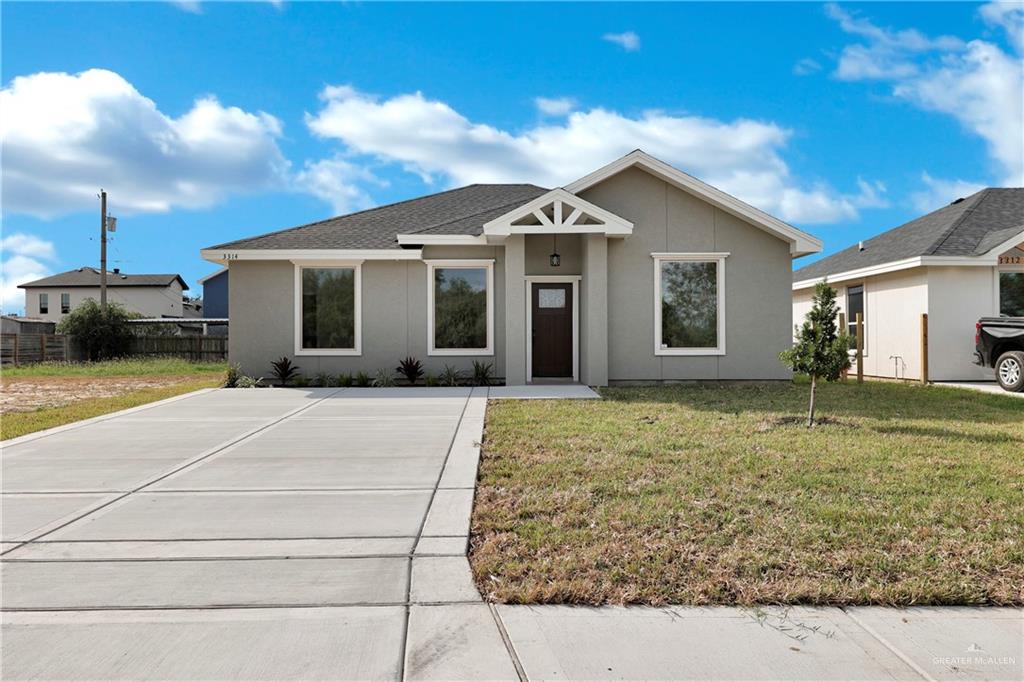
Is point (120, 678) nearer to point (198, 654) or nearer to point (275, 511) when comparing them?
point (198, 654)

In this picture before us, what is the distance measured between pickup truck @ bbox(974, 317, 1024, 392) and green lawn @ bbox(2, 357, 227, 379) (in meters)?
20.7

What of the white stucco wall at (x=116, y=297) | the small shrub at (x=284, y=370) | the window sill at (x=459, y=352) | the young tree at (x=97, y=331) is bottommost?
the small shrub at (x=284, y=370)

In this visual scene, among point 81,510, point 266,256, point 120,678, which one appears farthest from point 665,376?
point 120,678

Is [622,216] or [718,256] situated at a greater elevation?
[622,216]

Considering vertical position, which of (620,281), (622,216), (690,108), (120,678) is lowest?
(120,678)

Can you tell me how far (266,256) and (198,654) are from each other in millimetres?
11684

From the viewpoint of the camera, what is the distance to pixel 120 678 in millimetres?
2547

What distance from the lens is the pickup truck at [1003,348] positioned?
12570 millimetres

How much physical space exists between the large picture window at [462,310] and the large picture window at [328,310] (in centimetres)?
183

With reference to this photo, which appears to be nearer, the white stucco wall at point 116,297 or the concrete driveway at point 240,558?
the concrete driveway at point 240,558

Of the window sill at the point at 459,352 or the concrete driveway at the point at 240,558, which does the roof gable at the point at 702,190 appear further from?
the concrete driveway at the point at 240,558

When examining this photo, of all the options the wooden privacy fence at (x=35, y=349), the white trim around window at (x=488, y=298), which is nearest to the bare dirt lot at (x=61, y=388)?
the wooden privacy fence at (x=35, y=349)

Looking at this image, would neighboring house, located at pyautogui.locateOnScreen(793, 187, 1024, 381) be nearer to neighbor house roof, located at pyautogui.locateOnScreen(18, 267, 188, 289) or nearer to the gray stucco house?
the gray stucco house

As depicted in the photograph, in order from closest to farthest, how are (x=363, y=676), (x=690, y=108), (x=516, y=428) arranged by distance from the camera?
(x=363, y=676) → (x=516, y=428) → (x=690, y=108)
